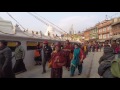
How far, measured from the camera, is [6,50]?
265 inches

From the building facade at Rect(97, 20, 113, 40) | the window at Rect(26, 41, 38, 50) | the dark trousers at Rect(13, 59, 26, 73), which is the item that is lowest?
the dark trousers at Rect(13, 59, 26, 73)

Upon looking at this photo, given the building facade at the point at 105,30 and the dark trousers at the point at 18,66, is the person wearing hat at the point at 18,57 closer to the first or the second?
the dark trousers at the point at 18,66

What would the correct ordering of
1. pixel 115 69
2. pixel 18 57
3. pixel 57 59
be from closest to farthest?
pixel 115 69 < pixel 57 59 < pixel 18 57

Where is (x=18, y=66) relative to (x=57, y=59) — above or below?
below

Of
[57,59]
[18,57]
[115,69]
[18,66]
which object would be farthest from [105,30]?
[115,69]

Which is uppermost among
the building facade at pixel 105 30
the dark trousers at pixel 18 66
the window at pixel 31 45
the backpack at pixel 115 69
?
the building facade at pixel 105 30

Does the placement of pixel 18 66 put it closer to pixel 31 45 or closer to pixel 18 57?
pixel 18 57

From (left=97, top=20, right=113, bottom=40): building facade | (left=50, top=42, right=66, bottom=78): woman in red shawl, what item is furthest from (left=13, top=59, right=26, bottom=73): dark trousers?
(left=97, top=20, right=113, bottom=40): building facade

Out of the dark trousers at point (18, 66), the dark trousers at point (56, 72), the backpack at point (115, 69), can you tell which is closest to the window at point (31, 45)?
the dark trousers at point (18, 66)

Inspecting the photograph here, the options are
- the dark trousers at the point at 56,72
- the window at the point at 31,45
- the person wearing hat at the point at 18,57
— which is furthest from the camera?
the window at the point at 31,45

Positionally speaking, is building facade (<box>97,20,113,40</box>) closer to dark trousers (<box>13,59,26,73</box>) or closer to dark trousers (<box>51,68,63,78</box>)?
dark trousers (<box>13,59,26,73</box>)
